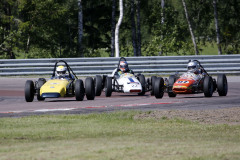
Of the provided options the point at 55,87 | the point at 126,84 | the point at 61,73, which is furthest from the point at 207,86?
the point at 55,87

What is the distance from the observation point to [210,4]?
50125 millimetres

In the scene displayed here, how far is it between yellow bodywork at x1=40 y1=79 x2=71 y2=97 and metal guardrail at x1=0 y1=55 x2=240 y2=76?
931 cm

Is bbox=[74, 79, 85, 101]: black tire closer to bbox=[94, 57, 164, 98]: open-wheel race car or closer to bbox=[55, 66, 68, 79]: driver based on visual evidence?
bbox=[55, 66, 68, 79]: driver

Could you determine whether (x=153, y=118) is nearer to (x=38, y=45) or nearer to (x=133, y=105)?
(x=133, y=105)

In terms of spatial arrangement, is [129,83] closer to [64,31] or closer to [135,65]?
[135,65]

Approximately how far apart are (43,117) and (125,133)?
3209mm

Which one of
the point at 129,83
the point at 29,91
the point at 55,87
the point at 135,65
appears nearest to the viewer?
the point at 55,87

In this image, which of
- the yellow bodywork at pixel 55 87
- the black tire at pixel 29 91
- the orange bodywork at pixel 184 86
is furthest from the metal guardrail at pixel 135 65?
the yellow bodywork at pixel 55 87

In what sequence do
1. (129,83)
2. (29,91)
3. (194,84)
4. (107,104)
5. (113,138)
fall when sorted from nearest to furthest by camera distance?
(113,138) → (107,104) → (29,91) → (194,84) → (129,83)

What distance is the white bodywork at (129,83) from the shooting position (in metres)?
19.0

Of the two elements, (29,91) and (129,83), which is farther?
(129,83)

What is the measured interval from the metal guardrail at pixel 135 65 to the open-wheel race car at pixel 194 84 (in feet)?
23.9

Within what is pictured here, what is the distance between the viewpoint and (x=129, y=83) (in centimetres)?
1919

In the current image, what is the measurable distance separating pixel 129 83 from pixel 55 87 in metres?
2.91
